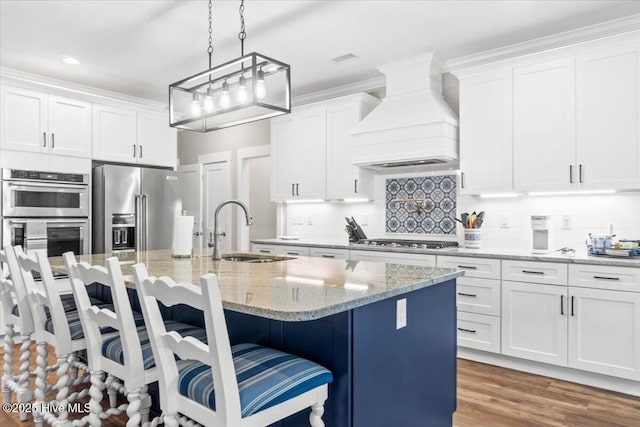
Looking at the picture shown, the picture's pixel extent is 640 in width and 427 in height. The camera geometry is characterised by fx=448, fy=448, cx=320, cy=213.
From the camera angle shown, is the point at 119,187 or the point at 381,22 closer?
the point at 381,22

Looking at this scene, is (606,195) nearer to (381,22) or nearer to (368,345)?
(381,22)

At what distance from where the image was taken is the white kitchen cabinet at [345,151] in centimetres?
460

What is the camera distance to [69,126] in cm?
450

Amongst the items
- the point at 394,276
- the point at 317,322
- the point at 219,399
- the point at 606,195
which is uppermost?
the point at 606,195

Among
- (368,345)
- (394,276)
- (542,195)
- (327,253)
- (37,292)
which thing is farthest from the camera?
(327,253)

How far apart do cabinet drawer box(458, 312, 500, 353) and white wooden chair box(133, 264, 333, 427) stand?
232 centimetres

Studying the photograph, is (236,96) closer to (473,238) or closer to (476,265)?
(476,265)

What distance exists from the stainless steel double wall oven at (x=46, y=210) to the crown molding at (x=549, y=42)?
388 centimetres

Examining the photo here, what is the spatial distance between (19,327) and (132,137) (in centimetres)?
293

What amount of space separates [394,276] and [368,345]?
480 millimetres

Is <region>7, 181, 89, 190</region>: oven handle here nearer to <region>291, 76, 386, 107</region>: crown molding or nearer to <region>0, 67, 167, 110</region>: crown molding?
<region>0, 67, 167, 110</region>: crown molding

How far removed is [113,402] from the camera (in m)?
2.64

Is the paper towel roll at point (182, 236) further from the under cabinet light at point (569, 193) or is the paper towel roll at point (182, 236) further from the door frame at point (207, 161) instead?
the door frame at point (207, 161)

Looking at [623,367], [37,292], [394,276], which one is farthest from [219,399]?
[623,367]
